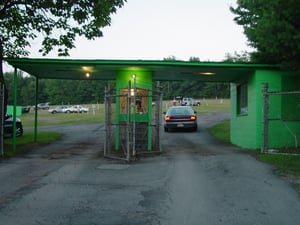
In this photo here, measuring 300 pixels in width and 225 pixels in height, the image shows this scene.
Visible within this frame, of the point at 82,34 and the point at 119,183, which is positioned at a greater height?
the point at 82,34

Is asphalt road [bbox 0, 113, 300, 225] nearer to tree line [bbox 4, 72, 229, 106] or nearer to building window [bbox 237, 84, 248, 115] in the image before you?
building window [bbox 237, 84, 248, 115]

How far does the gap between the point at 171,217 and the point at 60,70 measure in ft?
34.5

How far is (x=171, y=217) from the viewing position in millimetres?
5434

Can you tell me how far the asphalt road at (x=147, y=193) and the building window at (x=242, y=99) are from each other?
492 centimetres

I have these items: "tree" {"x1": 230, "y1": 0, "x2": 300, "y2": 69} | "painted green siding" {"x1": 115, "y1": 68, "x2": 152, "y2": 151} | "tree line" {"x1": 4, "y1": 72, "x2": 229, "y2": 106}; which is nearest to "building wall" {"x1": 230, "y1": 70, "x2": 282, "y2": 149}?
"tree" {"x1": 230, "y1": 0, "x2": 300, "y2": 69}

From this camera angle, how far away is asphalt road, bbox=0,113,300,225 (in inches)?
213

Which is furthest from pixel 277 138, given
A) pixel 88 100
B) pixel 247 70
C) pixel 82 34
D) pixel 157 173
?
pixel 88 100

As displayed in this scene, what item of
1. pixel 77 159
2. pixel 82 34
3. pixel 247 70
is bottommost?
pixel 77 159

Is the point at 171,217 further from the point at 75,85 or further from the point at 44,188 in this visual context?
the point at 75,85

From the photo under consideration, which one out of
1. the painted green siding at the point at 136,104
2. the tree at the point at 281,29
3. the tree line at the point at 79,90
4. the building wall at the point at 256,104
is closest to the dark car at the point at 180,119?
the building wall at the point at 256,104

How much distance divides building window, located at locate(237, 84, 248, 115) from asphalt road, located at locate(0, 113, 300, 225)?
4.92 metres

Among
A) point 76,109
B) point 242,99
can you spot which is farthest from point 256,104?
point 76,109

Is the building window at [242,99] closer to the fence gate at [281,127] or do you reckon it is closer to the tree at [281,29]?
the fence gate at [281,127]

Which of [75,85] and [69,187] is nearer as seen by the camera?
[69,187]
